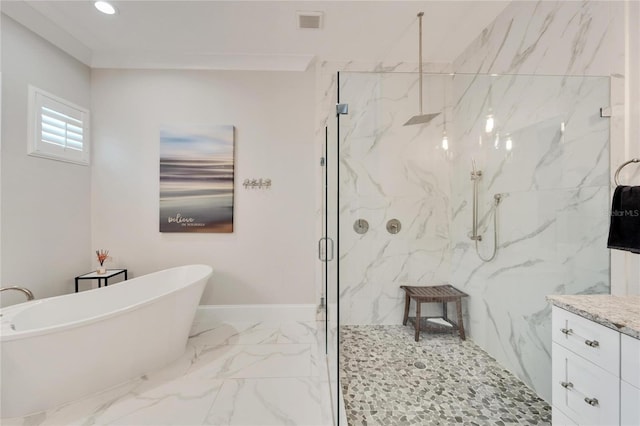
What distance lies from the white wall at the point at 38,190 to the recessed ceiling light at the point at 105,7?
2.20ft

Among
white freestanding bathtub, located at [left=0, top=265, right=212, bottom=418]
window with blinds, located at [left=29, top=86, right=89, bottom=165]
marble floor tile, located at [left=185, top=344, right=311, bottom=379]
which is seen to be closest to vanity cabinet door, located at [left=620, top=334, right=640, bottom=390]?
marble floor tile, located at [left=185, top=344, right=311, bottom=379]

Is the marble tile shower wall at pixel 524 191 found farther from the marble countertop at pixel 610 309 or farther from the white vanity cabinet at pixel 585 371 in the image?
the white vanity cabinet at pixel 585 371

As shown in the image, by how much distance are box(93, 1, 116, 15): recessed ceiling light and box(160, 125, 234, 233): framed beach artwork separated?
96 centimetres

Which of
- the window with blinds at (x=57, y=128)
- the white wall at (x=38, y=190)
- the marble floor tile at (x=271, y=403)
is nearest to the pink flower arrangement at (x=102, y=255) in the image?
the white wall at (x=38, y=190)

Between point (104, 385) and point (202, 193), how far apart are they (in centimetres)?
169

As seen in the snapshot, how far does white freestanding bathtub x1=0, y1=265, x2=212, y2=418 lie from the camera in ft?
4.72

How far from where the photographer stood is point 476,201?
2.10 meters

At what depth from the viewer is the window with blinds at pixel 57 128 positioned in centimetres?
213

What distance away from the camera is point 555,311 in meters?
1.11

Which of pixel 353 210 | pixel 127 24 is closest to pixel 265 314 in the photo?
pixel 353 210

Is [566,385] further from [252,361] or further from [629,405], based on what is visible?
Result: [252,361]

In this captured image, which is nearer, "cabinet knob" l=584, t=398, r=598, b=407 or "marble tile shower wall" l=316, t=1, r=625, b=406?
"cabinet knob" l=584, t=398, r=598, b=407

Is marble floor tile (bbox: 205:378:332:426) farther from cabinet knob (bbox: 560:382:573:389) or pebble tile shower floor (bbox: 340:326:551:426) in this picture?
cabinet knob (bbox: 560:382:573:389)

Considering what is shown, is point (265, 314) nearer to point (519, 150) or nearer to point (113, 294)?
point (113, 294)
